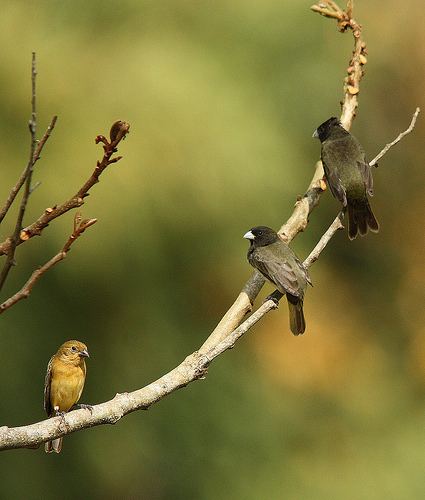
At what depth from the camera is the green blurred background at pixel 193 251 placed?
7777 millimetres

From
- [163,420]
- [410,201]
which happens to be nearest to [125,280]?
[163,420]

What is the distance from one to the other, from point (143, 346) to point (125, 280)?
568 millimetres

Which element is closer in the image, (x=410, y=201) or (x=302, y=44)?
(x=302, y=44)

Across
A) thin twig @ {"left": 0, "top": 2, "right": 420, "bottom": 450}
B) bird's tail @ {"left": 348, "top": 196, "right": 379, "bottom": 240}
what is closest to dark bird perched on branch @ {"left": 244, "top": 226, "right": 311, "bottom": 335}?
bird's tail @ {"left": 348, "top": 196, "right": 379, "bottom": 240}

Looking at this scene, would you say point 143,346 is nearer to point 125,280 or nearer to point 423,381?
point 125,280

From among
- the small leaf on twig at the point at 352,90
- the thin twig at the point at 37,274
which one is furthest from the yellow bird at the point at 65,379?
the thin twig at the point at 37,274

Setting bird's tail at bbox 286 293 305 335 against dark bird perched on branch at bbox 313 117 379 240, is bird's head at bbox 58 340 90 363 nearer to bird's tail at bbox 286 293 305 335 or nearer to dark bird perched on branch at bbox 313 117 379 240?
bird's tail at bbox 286 293 305 335

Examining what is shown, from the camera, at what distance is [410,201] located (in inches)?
396

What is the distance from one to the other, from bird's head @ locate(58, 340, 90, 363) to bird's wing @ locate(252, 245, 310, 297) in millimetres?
901

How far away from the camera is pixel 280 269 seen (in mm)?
4836

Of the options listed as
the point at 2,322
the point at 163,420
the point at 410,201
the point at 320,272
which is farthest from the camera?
the point at 410,201

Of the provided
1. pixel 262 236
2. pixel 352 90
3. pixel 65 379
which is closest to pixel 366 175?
pixel 262 236

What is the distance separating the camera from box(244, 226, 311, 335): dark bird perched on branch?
186 inches

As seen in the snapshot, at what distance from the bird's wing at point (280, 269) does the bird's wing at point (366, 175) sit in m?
0.69
